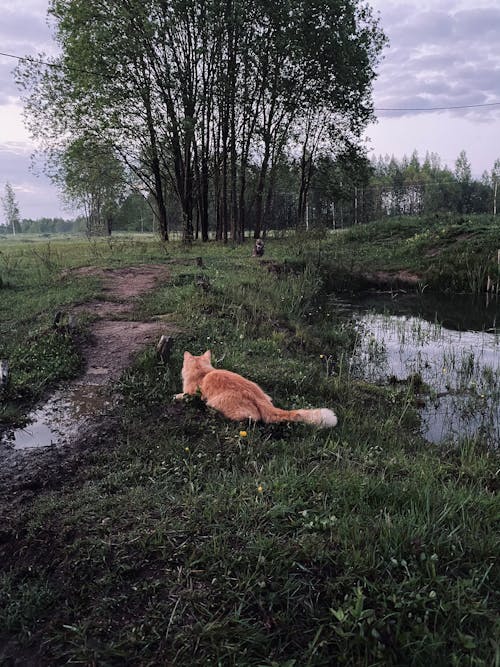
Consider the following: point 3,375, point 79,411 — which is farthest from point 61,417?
point 3,375

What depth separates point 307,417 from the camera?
398 cm

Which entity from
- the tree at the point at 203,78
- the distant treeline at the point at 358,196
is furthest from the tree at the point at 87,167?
the distant treeline at the point at 358,196

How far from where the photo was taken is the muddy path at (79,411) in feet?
11.0

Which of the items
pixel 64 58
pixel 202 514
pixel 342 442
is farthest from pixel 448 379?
pixel 64 58

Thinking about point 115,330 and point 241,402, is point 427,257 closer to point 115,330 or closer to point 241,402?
Answer: point 115,330

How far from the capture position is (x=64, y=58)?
1938 centimetres

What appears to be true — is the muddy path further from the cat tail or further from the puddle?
the cat tail

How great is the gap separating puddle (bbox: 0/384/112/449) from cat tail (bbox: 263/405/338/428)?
1591 mm

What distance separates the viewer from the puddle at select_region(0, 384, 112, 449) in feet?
12.8

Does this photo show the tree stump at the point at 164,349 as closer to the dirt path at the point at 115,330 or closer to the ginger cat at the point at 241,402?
the dirt path at the point at 115,330

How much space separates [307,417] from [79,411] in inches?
84.7

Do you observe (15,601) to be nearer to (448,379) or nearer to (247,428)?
(247,428)

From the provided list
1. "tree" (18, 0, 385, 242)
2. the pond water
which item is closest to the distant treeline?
"tree" (18, 0, 385, 242)

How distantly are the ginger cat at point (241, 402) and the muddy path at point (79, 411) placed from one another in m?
0.89
